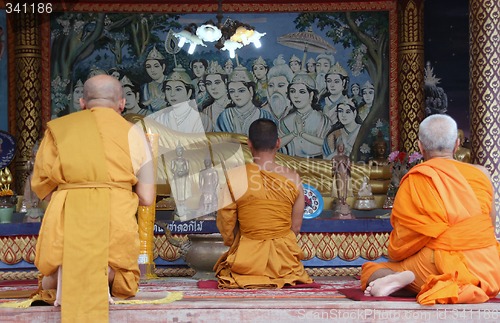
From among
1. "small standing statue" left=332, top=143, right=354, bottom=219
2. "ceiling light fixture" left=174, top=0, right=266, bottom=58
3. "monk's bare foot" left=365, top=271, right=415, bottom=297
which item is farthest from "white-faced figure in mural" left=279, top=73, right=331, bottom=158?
"monk's bare foot" left=365, top=271, right=415, bottom=297

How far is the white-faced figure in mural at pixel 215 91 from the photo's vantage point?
35.4ft

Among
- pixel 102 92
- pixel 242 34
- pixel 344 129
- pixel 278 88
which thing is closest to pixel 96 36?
pixel 278 88

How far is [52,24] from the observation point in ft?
35.0

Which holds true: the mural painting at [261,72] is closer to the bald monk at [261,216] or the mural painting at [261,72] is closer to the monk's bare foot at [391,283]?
the bald monk at [261,216]

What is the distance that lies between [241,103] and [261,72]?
44 cm

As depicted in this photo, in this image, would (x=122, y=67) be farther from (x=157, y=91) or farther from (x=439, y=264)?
(x=439, y=264)

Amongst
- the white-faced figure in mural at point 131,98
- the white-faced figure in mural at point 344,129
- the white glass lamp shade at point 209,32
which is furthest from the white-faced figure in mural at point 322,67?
the white glass lamp shade at point 209,32

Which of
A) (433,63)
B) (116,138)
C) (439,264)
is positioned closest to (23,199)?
(116,138)

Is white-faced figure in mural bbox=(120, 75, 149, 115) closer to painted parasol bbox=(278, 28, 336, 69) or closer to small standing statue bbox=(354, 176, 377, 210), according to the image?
painted parasol bbox=(278, 28, 336, 69)

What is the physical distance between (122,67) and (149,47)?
40 centimetres

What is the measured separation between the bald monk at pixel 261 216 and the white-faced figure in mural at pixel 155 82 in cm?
511

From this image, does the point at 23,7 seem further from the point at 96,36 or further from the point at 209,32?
the point at 209,32

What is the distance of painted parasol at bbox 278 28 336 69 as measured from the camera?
10.9 m

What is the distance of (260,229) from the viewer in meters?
5.74
